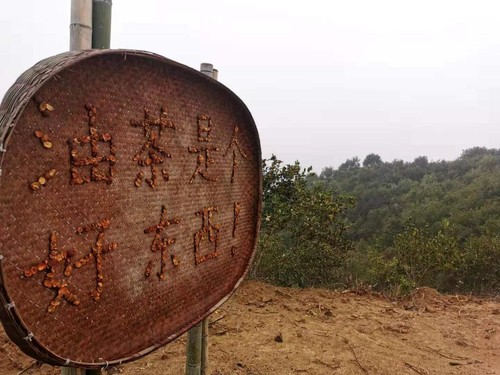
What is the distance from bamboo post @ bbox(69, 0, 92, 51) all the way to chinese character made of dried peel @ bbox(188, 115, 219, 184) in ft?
1.44

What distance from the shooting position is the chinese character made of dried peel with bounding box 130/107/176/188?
4.09ft

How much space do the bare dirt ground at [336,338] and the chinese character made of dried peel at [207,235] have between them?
8.89 feet

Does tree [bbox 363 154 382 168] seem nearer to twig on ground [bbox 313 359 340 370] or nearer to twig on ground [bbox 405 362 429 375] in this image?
twig on ground [bbox 405 362 429 375]

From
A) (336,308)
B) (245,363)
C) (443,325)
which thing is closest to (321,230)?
(336,308)

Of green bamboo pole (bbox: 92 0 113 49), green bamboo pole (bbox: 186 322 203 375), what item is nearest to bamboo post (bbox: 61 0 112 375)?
green bamboo pole (bbox: 92 0 113 49)

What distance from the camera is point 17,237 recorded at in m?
0.89

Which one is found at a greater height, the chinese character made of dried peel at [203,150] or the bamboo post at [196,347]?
the chinese character made of dried peel at [203,150]

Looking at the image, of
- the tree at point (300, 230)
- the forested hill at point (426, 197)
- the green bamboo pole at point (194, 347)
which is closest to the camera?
the green bamboo pole at point (194, 347)

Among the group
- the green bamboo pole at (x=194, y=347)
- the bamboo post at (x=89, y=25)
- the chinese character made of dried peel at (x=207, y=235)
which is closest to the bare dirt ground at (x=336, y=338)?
the green bamboo pole at (x=194, y=347)

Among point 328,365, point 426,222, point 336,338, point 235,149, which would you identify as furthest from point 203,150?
point 426,222

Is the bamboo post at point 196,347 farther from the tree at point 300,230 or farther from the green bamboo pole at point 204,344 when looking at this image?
the tree at point 300,230

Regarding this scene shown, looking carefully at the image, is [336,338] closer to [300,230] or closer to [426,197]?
[300,230]

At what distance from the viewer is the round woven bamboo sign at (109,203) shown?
0.90 meters

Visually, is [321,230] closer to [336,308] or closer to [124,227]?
[336,308]
